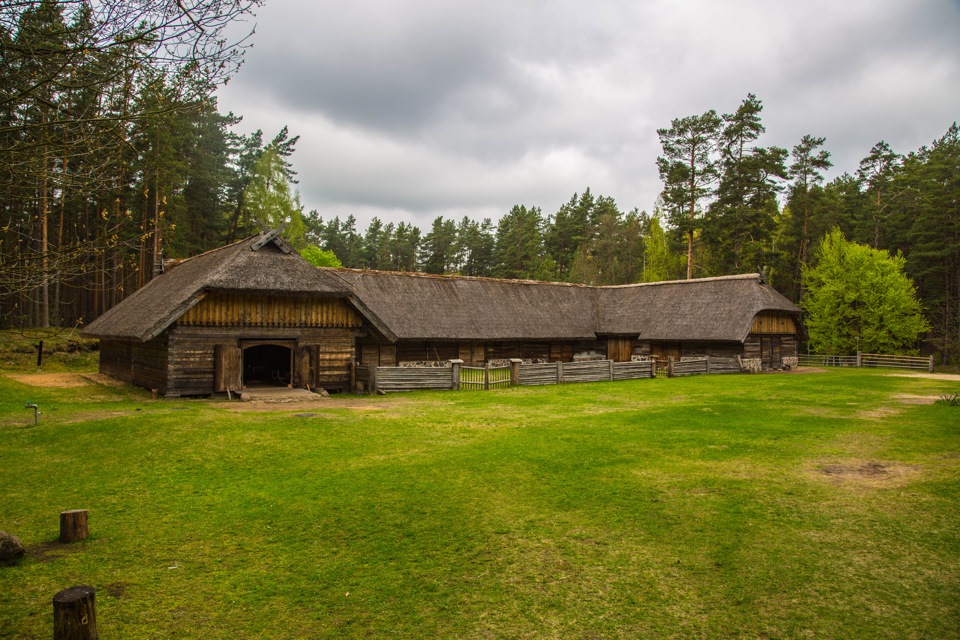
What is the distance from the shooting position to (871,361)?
137 ft

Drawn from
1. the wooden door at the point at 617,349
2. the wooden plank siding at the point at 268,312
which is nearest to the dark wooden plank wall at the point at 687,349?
the wooden door at the point at 617,349

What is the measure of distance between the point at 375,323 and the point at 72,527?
1599 centimetres

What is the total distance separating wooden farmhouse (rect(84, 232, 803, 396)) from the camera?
66.1 feet

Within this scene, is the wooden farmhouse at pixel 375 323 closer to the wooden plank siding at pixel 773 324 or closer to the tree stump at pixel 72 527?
the wooden plank siding at pixel 773 324

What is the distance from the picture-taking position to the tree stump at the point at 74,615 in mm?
4352

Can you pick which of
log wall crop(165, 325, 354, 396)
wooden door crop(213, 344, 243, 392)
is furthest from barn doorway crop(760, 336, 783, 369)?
wooden door crop(213, 344, 243, 392)

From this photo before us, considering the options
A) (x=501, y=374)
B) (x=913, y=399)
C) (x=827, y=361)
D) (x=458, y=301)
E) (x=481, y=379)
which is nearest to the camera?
(x=913, y=399)

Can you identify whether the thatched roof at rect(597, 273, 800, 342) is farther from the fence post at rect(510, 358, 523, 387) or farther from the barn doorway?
the fence post at rect(510, 358, 523, 387)

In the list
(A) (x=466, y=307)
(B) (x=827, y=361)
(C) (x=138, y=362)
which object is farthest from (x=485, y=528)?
(B) (x=827, y=361)

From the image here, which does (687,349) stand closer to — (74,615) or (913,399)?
(913,399)

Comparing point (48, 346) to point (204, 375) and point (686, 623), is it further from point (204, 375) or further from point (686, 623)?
point (686, 623)

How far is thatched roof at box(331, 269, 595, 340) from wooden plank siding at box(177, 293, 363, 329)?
4449 millimetres

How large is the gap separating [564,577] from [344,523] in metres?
3.14

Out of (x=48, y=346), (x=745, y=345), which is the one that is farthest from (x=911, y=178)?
(x=48, y=346)
